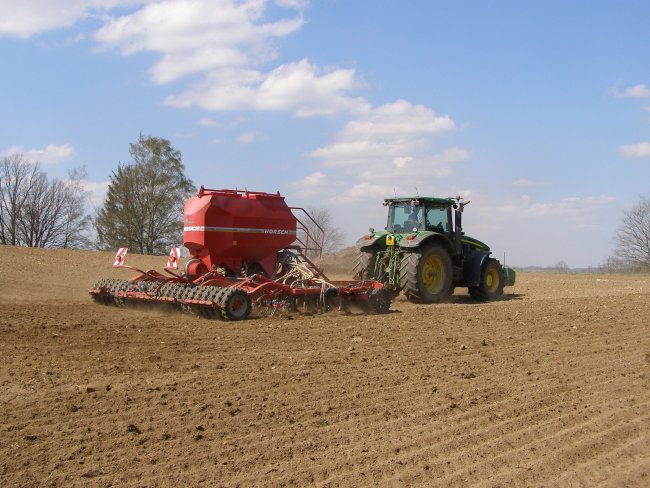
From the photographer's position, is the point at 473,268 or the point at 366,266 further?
the point at 473,268

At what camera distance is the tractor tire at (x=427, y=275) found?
13203mm

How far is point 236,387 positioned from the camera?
5871mm

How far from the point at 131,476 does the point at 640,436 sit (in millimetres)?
3581

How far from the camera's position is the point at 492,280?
1562 cm

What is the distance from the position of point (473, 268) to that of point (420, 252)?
2036 millimetres

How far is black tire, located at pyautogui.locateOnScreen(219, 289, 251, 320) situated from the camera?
9.95 metres

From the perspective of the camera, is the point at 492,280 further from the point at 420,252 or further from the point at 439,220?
the point at 420,252

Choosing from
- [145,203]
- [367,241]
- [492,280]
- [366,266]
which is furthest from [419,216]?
[145,203]

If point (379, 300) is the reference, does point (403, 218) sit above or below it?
above

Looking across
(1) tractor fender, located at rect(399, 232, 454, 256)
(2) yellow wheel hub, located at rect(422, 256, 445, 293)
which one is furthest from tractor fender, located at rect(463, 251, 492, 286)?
(2) yellow wheel hub, located at rect(422, 256, 445, 293)

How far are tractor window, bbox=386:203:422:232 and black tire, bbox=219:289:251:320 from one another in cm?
489

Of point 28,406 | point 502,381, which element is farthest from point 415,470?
point 28,406

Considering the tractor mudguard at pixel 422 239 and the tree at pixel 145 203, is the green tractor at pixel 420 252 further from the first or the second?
the tree at pixel 145 203

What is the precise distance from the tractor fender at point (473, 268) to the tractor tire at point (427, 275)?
1.74 ft
